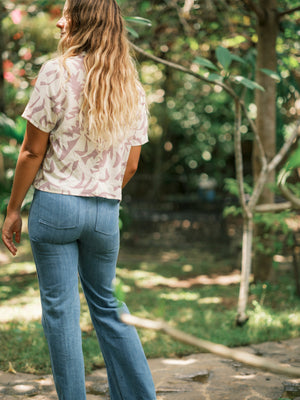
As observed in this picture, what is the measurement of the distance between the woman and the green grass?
526 mm

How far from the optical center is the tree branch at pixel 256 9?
3.68 metres

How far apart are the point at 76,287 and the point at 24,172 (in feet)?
1.61

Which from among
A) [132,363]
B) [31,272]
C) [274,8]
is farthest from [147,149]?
[132,363]

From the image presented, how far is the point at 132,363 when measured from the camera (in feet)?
6.30

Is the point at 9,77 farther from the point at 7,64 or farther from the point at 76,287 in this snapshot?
the point at 76,287

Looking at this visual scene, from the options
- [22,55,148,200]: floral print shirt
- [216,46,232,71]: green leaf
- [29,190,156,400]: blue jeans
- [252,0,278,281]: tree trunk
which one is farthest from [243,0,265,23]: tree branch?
[29,190,156,400]: blue jeans

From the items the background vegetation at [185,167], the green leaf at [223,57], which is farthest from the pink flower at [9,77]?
the green leaf at [223,57]

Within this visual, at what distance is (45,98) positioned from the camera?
5.41 feet

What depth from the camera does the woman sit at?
1.67 meters

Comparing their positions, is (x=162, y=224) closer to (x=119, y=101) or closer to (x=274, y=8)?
(x=274, y=8)

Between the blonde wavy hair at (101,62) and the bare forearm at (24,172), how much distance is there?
8.9 inches

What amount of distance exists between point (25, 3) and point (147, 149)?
5.26 m

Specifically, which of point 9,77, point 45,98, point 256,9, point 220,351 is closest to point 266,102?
point 256,9

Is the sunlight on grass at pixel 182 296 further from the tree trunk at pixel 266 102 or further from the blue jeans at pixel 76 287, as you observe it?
the blue jeans at pixel 76 287
